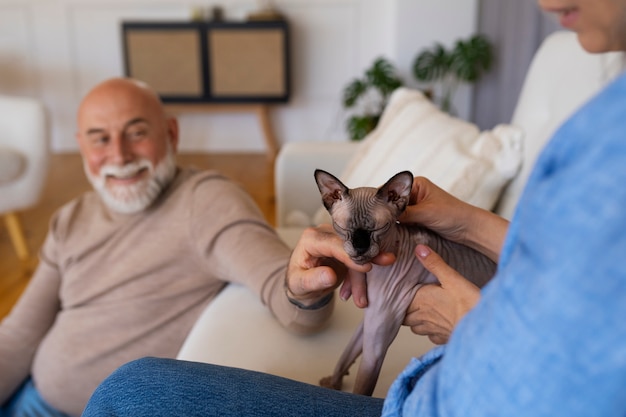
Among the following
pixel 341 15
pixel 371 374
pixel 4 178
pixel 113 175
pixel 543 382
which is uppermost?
pixel 341 15

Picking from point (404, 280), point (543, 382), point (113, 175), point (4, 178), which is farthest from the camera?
point (4, 178)

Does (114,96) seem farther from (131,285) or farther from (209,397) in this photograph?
(209,397)

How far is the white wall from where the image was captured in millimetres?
4664

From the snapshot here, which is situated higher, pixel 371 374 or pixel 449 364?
pixel 449 364

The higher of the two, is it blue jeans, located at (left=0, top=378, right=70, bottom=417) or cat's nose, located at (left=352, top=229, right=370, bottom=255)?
cat's nose, located at (left=352, top=229, right=370, bottom=255)

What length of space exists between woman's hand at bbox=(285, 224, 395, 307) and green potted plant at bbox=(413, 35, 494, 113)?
9.38 feet

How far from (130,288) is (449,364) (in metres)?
0.98

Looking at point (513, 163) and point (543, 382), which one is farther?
point (513, 163)

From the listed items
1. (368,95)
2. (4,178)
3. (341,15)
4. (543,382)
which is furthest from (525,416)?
(341,15)

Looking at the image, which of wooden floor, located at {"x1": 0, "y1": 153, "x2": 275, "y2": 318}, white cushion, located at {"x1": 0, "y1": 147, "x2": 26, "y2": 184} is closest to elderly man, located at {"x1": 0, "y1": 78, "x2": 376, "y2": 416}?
wooden floor, located at {"x1": 0, "y1": 153, "x2": 275, "y2": 318}

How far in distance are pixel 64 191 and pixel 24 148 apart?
1303 millimetres

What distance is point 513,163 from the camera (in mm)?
1316

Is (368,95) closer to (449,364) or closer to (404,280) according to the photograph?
(404,280)

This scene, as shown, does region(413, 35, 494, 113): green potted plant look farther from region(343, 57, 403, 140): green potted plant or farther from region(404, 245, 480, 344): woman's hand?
region(404, 245, 480, 344): woman's hand
